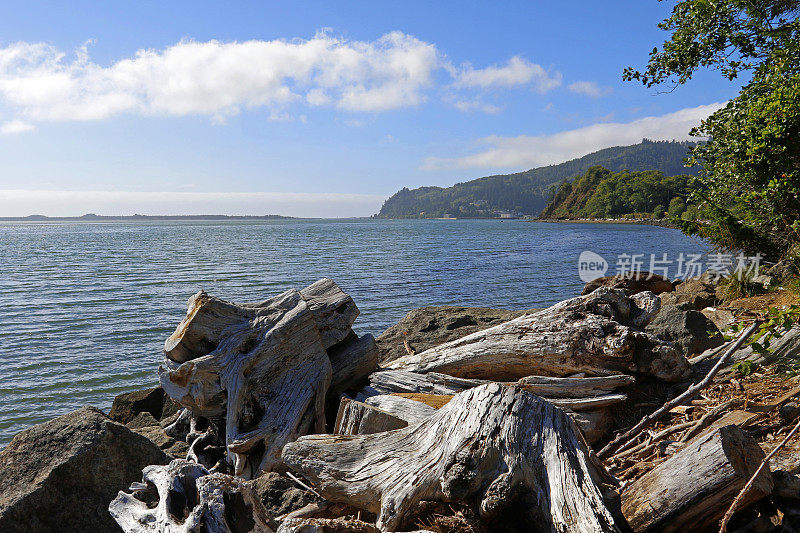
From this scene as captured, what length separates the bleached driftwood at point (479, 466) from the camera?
245 cm

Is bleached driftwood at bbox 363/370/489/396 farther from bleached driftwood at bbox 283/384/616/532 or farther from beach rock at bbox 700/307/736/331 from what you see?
beach rock at bbox 700/307/736/331

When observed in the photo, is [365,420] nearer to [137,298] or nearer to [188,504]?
[188,504]

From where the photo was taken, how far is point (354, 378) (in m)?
5.68

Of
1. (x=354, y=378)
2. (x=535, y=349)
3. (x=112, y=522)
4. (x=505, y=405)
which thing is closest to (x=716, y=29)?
(x=535, y=349)

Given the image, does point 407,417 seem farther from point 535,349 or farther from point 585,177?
point 585,177

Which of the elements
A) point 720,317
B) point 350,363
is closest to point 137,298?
point 350,363

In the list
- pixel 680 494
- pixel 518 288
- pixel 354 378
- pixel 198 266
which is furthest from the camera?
pixel 198 266

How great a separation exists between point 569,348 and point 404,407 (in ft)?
5.61

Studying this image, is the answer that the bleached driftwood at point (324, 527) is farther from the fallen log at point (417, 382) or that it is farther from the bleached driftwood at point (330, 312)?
the bleached driftwood at point (330, 312)

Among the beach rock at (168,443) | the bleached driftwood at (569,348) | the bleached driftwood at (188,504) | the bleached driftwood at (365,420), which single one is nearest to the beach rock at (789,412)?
the bleached driftwood at (569,348)

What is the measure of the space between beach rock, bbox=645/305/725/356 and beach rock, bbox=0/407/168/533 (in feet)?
17.9

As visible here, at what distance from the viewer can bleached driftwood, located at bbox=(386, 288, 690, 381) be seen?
4676 millimetres

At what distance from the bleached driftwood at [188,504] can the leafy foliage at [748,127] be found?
29.6 ft

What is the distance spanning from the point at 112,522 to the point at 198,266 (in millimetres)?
29484
